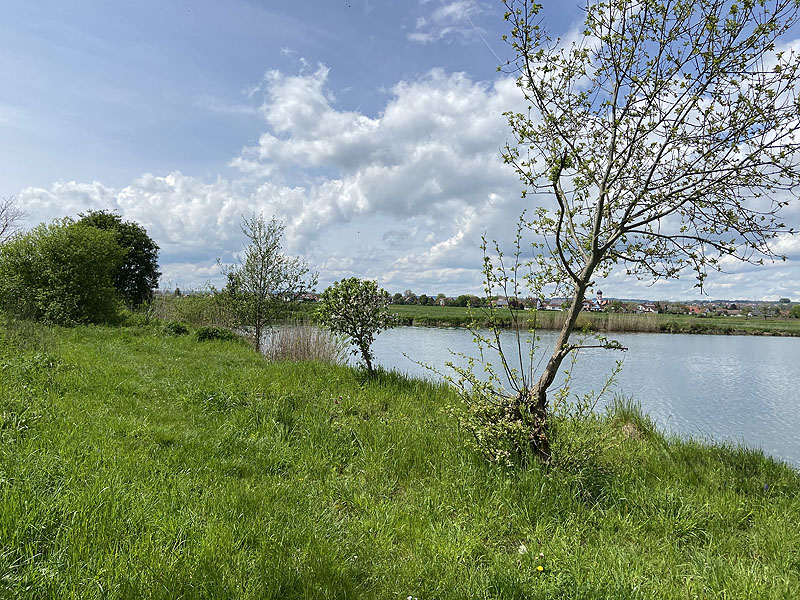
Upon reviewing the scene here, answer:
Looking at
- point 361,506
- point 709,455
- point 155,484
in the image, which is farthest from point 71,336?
point 709,455

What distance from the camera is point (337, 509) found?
11.1ft

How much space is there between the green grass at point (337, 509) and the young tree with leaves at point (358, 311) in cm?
210

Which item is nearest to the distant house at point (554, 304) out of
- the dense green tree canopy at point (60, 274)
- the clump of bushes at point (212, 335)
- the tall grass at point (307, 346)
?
the tall grass at point (307, 346)

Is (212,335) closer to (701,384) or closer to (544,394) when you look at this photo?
(544,394)

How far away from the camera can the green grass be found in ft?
7.57

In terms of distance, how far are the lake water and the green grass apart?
69.6 inches

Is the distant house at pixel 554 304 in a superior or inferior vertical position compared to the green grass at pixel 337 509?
superior

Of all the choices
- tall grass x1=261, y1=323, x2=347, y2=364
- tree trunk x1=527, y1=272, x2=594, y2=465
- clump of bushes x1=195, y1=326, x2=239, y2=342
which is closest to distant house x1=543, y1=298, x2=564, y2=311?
tree trunk x1=527, y1=272, x2=594, y2=465

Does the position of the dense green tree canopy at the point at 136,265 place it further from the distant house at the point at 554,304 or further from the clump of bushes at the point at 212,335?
the distant house at the point at 554,304

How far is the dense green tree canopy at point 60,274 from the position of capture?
1444 cm

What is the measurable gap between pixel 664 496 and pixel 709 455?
224 centimetres

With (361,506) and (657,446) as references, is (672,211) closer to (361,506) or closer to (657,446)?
(657,446)

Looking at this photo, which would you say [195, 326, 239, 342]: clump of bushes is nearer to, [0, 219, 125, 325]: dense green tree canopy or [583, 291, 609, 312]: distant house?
[0, 219, 125, 325]: dense green tree canopy

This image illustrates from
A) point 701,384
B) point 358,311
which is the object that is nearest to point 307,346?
point 358,311
